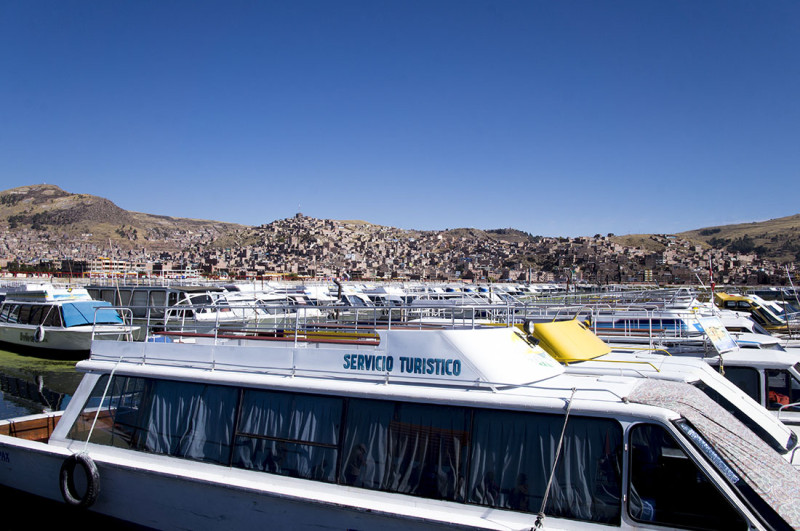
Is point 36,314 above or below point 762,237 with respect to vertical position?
below

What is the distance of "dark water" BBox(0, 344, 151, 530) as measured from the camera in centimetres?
691

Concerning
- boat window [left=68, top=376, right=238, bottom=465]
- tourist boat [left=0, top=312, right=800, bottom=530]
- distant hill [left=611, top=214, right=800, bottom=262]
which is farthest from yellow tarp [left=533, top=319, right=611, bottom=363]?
distant hill [left=611, top=214, right=800, bottom=262]

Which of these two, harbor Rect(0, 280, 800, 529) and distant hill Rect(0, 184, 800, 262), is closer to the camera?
harbor Rect(0, 280, 800, 529)

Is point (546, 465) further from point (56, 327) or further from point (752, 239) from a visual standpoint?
point (752, 239)

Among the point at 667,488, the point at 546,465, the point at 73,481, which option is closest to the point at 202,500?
the point at 73,481

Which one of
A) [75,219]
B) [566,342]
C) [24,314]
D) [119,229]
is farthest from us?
[119,229]

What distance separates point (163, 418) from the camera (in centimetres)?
662

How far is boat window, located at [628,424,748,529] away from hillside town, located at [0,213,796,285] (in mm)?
83136

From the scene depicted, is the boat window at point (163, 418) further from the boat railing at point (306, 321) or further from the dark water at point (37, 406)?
the dark water at point (37, 406)

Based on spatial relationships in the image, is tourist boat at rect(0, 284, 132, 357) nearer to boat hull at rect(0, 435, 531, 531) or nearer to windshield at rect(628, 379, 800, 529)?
boat hull at rect(0, 435, 531, 531)

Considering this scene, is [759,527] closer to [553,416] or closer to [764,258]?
[553,416]

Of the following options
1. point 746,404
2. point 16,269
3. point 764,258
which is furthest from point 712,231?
point 746,404

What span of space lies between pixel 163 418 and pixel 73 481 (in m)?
1.41

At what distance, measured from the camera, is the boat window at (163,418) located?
6215 millimetres
